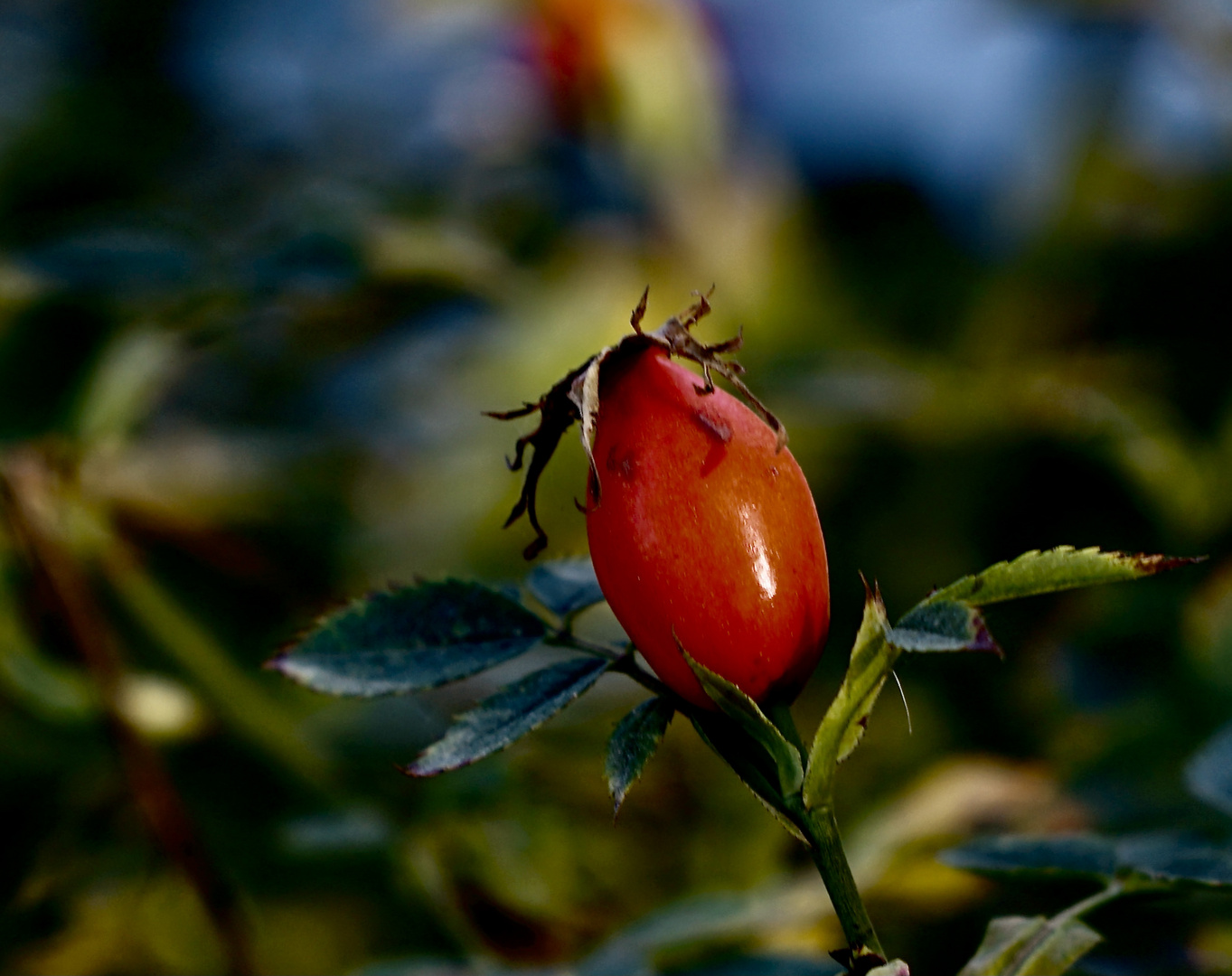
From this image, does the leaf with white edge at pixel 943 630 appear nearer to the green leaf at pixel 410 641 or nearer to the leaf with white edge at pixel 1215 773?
the green leaf at pixel 410 641

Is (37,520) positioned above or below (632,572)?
above

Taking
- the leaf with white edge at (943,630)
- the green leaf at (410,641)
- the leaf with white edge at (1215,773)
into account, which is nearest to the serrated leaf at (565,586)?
the green leaf at (410,641)

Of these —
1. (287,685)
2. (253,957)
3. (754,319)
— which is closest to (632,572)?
(253,957)

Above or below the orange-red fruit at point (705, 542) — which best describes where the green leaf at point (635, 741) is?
below

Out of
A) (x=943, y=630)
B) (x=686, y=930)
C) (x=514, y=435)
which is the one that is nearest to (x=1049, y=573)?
(x=943, y=630)

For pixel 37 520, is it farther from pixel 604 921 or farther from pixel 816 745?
pixel 816 745

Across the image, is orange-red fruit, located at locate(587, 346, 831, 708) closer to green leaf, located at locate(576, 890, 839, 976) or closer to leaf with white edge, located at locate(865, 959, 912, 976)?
leaf with white edge, located at locate(865, 959, 912, 976)
